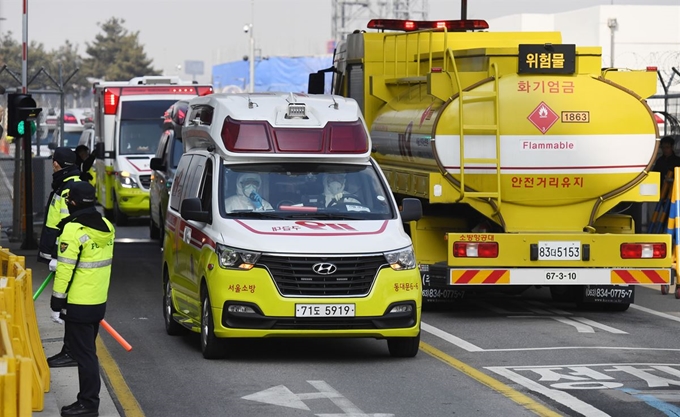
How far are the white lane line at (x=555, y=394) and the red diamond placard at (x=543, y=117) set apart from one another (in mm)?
3938

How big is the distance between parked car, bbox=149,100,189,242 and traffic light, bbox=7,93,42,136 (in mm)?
2351

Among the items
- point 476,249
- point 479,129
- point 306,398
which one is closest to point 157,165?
point 476,249

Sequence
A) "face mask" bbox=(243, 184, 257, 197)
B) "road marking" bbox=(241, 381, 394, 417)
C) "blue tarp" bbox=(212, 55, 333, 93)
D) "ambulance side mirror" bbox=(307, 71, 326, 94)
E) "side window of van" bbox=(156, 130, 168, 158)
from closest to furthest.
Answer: "road marking" bbox=(241, 381, 394, 417) < "face mask" bbox=(243, 184, 257, 197) < "ambulance side mirror" bbox=(307, 71, 326, 94) < "side window of van" bbox=(156, 130, 168, 158) < "blue tarp" bbox=(212, 55, 333, 93)

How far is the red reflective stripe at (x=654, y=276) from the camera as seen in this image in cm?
1535

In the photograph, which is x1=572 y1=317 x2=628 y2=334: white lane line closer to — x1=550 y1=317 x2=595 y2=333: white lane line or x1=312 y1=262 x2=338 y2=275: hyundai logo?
x1=550 y1=317 x2=595 y2=333: white lane line

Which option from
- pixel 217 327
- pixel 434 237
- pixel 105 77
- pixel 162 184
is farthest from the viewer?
pixel 105 77

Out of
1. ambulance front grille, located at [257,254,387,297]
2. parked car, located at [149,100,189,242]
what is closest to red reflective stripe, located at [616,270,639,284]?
ambulance front grille, located at [257,254,387,297]

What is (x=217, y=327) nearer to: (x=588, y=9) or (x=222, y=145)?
(x=222, y=145)

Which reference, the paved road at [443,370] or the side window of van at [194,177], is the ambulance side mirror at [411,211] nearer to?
the paved road at [443,370]

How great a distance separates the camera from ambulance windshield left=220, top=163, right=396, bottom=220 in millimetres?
12742

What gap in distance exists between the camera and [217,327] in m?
12.0

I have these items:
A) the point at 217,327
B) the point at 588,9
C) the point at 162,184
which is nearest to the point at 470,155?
the point at 217,327

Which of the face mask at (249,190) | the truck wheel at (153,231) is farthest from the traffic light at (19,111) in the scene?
the face mask at (249,190)

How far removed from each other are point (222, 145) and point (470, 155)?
314 centimetres
